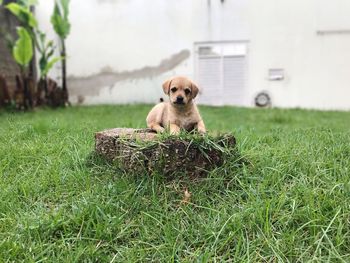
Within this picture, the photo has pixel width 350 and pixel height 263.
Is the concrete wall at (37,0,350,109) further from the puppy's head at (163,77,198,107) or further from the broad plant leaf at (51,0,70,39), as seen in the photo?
the puppy's head at (163,77,198,107)

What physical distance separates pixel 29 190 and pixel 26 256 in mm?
740

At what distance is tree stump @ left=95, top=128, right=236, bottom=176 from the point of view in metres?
2.46

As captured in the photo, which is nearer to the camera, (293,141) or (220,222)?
(220,222)

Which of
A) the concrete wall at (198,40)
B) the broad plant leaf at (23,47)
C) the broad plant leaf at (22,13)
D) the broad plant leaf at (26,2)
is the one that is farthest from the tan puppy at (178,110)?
the concrete wall at (198,40)

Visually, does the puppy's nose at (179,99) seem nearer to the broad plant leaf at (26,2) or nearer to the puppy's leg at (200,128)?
the puppy's leg at (200,128)

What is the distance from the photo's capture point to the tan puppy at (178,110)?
274cm

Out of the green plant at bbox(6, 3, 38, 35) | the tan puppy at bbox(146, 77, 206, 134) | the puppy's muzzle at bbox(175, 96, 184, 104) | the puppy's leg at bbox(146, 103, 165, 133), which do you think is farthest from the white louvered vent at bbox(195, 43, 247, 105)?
the puppy's muzzle at bbox(175, 96, 184, 104)

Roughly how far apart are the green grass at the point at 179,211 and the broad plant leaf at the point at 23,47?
5.34 metres

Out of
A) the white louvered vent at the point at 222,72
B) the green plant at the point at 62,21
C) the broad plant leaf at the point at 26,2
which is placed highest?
the broad plant leaf at the point at 26,2

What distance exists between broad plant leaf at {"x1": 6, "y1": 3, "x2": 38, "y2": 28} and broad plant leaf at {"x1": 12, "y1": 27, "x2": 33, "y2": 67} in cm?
65

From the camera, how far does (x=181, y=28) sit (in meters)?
9.98

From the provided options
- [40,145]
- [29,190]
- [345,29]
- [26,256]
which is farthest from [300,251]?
[345,29]

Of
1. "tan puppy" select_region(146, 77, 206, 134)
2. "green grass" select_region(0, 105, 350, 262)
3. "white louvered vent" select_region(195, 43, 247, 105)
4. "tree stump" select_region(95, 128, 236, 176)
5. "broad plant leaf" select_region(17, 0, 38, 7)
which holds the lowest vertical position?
"green grass" select_region(0, 105, 350, 262)

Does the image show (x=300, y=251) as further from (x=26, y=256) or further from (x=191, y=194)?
(x=26, y=256)
